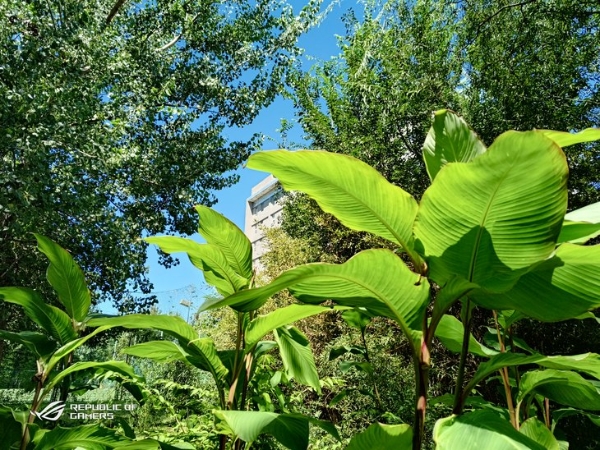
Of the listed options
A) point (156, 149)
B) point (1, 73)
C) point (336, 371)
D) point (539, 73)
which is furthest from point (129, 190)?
point (539, 73)

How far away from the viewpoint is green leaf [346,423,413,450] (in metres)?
0.83

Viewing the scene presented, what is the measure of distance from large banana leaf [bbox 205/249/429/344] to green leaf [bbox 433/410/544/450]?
21 cm

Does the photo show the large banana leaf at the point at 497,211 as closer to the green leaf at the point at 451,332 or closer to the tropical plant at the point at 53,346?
the green leaf at the point at 451,332

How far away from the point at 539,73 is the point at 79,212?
6440 millimetres

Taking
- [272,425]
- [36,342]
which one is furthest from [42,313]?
[272,425]

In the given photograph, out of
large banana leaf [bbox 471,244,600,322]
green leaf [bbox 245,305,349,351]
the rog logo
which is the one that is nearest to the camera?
large banana leaf [bbox 471,244,600,322]

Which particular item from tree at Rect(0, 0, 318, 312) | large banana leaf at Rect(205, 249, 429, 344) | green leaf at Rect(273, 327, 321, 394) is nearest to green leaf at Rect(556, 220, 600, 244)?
large banana leaf at Rect(205, 249, 429, 344)

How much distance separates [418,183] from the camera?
5.62 metres

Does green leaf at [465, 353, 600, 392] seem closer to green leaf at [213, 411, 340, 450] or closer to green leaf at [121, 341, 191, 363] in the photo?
green leaf at [213, 411, 340, 450]

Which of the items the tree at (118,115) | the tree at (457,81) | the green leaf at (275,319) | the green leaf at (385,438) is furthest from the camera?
the tree at (118,115)

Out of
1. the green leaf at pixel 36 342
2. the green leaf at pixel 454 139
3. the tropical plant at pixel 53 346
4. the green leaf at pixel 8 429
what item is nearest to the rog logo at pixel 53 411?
the tropical plant at pixel 53 346

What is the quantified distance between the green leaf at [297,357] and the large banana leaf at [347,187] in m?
0.65

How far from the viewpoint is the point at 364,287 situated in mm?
792

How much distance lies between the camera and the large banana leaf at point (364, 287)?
67 centimetres
